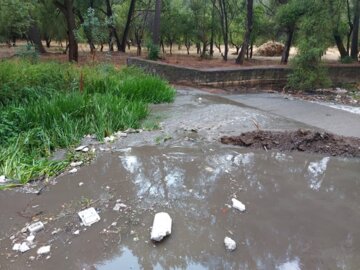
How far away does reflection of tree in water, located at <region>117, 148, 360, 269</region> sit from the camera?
3.01 metres

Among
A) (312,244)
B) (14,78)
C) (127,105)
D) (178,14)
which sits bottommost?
(312,244)

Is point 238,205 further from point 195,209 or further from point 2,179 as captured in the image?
point 2,179

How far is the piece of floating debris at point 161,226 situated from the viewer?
10.4 ft

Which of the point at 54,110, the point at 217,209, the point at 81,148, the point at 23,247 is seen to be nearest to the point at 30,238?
the point at 23,247

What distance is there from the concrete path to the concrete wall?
122 centimetres

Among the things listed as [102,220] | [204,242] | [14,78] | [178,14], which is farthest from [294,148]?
[178,14]

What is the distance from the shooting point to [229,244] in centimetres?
312

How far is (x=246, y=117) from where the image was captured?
6.80 meters

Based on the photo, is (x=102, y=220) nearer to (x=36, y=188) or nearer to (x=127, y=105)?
(x=36, y=188)

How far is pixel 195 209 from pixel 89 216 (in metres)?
1.05

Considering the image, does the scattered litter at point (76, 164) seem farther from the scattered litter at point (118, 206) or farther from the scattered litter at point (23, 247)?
the scattered litter at point (23, 247)

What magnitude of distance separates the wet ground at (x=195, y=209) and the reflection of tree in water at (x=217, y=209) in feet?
0.03

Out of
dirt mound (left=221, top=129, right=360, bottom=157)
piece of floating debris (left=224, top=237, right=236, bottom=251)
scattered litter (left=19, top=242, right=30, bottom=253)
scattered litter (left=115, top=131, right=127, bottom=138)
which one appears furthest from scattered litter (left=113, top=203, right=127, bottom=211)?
dirt mound (left=221, top=129, right=360, bottom=157)

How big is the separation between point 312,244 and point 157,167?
2224mm
